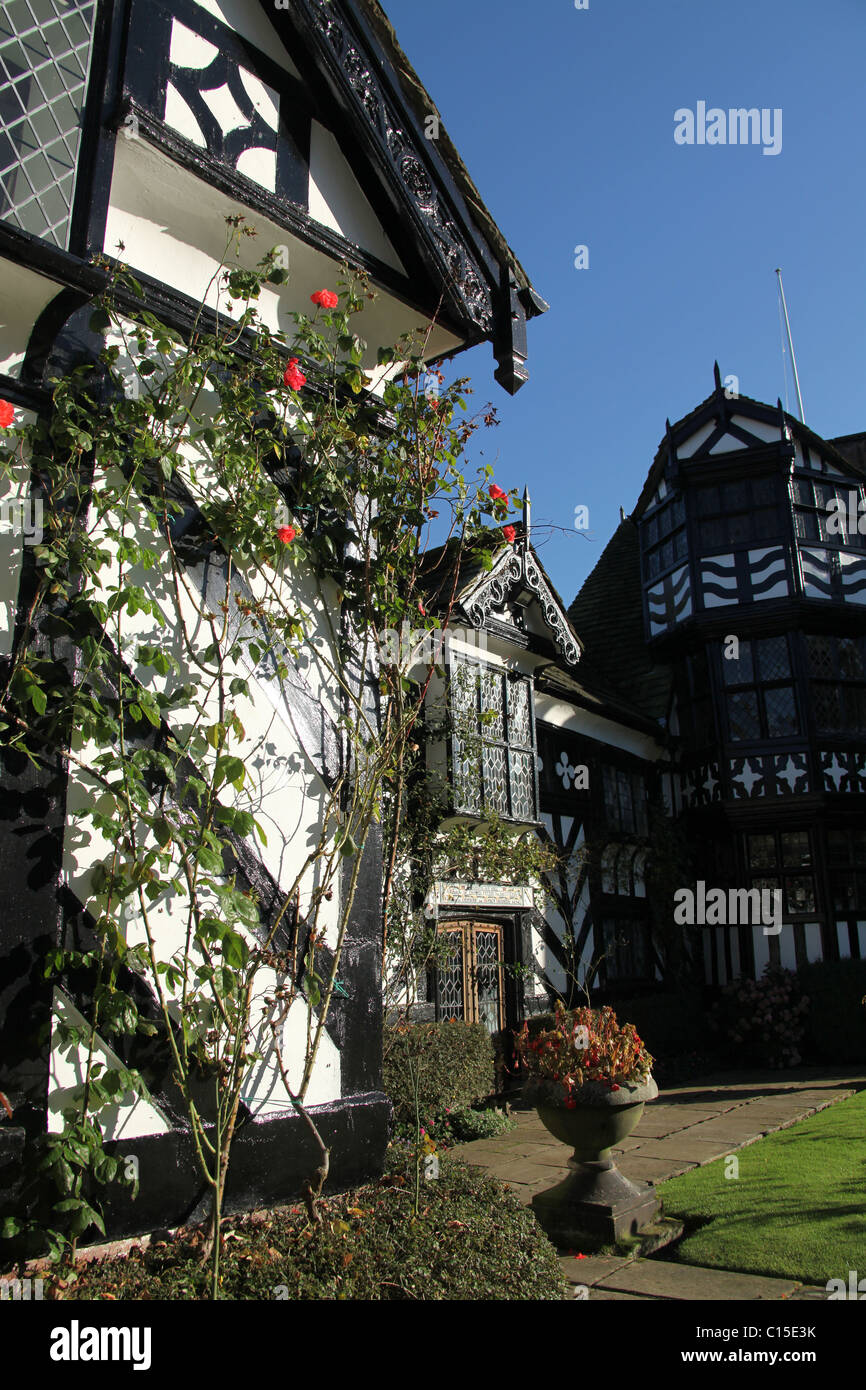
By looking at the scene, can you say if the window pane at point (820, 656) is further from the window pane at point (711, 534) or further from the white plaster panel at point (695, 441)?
the white plaster panel at point (695, 441)

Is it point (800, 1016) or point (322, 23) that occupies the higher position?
point (322, 23)

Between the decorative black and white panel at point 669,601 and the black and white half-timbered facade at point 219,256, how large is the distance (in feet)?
37.2

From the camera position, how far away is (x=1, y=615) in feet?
11.3

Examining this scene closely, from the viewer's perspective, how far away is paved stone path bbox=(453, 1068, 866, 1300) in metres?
4.40

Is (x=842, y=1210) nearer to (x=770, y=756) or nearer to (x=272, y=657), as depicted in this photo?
(x=272, y=657)

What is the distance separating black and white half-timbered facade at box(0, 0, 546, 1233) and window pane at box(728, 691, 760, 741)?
11.1 meters

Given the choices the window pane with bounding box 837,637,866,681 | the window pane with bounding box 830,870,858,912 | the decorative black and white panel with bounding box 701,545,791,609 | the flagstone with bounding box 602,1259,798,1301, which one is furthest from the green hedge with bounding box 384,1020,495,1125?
the window pane with bounding box 837,637,866,681

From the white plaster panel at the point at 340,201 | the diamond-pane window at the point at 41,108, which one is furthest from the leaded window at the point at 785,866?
the diamond-pane window at the point at 41,108

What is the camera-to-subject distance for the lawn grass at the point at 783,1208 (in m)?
4.62

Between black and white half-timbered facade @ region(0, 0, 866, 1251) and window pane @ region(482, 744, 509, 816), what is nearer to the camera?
black and white half-timbered facade @ region(0, 0, 866, 1251)

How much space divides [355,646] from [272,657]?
22.4 inches

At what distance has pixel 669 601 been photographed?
659 inches

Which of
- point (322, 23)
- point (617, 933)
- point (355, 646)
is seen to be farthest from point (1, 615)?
point (617, 933)

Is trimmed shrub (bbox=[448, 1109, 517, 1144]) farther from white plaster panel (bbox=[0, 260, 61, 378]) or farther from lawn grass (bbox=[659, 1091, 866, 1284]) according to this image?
white plaster panel (bbox=[0, 260, 61, 378])
